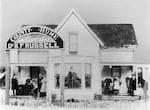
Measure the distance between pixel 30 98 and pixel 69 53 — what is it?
0.62 metres

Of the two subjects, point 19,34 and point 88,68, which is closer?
point 88,68

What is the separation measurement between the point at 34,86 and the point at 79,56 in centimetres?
58

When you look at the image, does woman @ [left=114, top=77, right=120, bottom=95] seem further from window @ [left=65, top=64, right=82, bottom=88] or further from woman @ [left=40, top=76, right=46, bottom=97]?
woman @ [left=40, top=76, right=46, bottom=97]

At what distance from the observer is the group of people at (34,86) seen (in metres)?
2.96

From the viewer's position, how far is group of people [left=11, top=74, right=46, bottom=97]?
2965 mm

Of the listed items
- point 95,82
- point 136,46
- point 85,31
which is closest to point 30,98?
point 95,82

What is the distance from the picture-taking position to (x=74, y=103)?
2.94m

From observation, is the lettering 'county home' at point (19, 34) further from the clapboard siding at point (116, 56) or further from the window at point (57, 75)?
the clapboard siding at point (116, 56)

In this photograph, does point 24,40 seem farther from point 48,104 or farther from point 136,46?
point 136,46

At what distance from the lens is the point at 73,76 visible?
2.91 meters

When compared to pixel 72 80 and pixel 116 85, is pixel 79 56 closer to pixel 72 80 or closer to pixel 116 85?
pixel 72 80

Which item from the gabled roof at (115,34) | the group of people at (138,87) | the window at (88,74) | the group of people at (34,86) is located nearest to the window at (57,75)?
the group of people at (34,86)

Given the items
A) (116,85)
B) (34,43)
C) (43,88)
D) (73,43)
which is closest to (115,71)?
(116,85)

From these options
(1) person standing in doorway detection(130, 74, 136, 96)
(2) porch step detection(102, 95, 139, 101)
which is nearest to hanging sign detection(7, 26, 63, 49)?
(2) porch step detection(102, 95, 139, 101)
